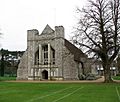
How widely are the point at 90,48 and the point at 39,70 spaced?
69.3 ft

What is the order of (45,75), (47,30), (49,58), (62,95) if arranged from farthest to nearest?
(47,30) < (45,75) < (49,58) < (62,95)

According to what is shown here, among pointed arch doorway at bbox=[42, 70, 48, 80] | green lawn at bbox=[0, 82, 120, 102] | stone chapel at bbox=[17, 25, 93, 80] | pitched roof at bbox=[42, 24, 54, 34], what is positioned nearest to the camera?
green lawn at bbox=[0, 82, 120, 102]

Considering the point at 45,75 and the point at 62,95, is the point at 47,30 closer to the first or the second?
the point at 45,75

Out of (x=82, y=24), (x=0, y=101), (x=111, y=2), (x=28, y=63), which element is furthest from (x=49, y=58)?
(x=0, y=101)

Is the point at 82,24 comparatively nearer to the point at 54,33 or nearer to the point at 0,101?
the point at 54,33

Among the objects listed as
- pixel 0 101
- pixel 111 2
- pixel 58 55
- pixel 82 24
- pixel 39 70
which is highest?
pixel 111 2

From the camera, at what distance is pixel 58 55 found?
5388 cm

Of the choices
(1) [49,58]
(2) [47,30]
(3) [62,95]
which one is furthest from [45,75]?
(3) [62,95]

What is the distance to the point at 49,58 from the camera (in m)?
54.5

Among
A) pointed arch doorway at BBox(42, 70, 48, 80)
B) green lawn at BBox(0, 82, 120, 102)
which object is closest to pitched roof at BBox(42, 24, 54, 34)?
pointed arch doorway at BBox(42, 70, 48, 80)

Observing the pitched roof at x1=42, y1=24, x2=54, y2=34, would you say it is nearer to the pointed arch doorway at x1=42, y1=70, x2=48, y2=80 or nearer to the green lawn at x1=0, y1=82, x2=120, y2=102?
the pointed arch doorway at x1=42, y1=70, x2=48, y2=80

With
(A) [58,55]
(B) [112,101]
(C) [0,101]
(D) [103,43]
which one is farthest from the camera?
(A) [58,55]

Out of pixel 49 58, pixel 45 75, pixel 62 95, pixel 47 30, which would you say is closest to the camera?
pixel 62 95

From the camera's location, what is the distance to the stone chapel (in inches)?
2084
